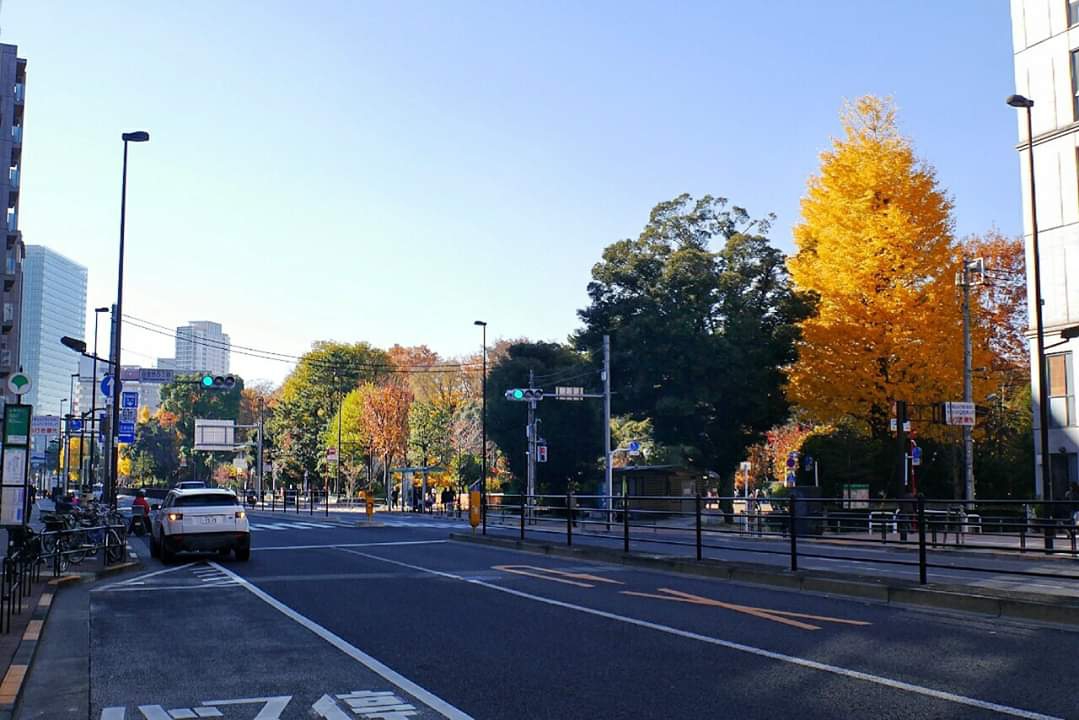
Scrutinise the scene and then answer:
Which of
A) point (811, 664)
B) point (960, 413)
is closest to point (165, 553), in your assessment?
point (811, 664)

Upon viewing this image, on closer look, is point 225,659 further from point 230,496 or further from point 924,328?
point 924,328

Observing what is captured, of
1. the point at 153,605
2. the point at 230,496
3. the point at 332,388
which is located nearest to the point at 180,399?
the point at 332,388

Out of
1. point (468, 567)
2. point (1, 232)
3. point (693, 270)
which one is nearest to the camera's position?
point (468, 567)

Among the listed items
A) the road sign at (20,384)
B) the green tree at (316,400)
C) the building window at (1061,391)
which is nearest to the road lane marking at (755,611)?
the road sign at (20,384)

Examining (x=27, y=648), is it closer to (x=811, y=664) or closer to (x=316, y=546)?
(x=811, y=664)

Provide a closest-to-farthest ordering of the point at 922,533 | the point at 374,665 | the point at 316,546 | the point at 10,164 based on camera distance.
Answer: the point at 374,665, the point at 922,533, the point at 316,546, the point at 10,164

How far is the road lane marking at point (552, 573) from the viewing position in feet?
53.2

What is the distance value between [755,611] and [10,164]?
74.9m

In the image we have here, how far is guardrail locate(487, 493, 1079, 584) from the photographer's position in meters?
14.0

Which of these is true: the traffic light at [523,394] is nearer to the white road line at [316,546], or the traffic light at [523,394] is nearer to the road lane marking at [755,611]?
the white road line at [316,546]

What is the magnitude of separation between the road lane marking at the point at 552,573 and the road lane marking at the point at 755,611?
157 cm

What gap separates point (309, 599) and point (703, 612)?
5551mm

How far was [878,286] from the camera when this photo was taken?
40000mm

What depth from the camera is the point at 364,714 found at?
710 centimetres
